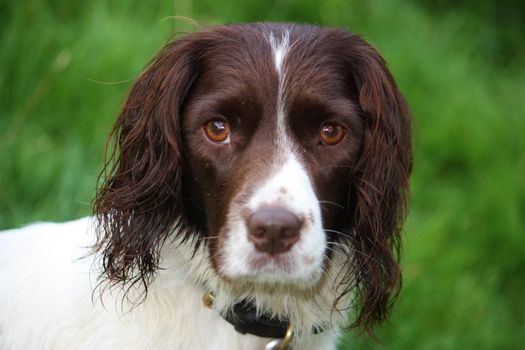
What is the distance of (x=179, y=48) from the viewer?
314 cm

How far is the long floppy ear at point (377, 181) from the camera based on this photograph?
306 centimetres

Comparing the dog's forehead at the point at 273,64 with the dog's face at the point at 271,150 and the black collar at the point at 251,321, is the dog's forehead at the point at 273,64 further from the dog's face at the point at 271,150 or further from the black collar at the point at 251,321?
the black collar at the point at 251,321

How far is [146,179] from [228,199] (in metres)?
0.37

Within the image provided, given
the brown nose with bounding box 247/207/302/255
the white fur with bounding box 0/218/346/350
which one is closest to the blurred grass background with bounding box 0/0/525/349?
the white fur with bounding box 0/218/346/350

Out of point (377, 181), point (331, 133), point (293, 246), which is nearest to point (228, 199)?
point (293, 246)

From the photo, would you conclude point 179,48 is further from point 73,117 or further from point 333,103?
point 73,117

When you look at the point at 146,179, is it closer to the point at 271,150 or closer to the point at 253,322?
the point at 271,150

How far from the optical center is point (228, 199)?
2855 millimetres

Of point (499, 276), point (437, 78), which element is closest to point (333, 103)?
point (499, 276)

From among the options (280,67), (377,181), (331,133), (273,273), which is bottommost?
(273,273)

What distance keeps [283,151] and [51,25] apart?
3.12m

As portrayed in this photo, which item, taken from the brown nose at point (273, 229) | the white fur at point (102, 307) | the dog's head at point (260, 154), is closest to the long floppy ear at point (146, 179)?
the dog's head at point (260, 154)

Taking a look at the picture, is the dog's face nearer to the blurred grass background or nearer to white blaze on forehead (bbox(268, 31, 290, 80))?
white blaze on forehead (bbox(268, 31, 290, 80))

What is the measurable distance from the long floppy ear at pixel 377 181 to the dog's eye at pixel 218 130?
20.4 inches
